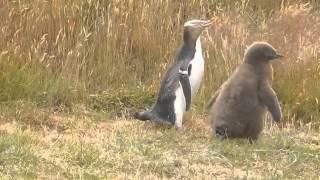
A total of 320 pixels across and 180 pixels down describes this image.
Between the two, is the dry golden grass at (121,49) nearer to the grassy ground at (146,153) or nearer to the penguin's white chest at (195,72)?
the penguin's white chest at (195,72)

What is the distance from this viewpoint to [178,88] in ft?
25.3

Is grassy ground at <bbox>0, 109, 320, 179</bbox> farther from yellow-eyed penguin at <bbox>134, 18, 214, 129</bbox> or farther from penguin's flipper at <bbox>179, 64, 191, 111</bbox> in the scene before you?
penguin's flipper at <bbox>179, 64, 191, 111</bbox>

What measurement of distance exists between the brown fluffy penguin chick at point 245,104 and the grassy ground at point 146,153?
0.12 meters

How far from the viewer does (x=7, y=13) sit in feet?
29.9

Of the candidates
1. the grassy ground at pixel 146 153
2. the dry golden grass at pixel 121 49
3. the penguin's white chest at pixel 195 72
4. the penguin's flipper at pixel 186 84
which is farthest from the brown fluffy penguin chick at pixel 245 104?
the dry golden grass at pixel 121 49

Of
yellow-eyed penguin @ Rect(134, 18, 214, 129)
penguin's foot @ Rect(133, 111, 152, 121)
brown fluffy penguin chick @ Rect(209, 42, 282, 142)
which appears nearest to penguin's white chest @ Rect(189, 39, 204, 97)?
yellow-eyed penguin @ Rect(134, 18, 214, 129)

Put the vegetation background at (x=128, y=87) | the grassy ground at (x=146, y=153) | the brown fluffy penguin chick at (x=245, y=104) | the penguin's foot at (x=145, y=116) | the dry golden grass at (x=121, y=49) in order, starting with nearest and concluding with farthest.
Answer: the grassy ground at (x=146, y=153) → the vegetation background at (x=128, y=87) → the brown fluffy penguin chick at (x=245, y=104) → the penguin's foot at (x=145, y=116) → the dry golden grass at (x=121, y=49)

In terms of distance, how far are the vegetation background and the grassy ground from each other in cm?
1

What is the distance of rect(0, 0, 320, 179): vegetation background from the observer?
608 centimetres

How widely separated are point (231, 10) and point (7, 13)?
10.7 feet

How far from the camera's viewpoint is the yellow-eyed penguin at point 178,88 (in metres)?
7.64

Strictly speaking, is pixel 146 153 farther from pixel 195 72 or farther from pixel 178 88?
pixel 195 72

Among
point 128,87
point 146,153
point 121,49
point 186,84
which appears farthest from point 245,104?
point 121,49

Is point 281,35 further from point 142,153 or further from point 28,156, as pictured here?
point 28,156
